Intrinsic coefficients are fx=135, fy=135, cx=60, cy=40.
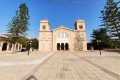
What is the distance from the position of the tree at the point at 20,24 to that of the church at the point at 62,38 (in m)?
14.7

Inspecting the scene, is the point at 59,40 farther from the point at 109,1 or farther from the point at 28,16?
the point at 109,1

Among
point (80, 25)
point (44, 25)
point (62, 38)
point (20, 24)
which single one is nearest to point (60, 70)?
point (20, 24)

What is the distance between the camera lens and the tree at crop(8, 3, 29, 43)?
37941 mm

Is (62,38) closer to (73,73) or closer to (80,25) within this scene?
(80,25)

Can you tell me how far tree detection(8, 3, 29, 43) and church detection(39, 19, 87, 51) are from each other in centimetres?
1467

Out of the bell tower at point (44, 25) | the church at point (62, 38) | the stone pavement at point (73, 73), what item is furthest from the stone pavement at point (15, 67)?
the bell tower at point (44, 25)

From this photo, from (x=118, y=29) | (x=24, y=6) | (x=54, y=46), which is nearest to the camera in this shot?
(x=118, y=29)

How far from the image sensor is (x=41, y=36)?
178ft

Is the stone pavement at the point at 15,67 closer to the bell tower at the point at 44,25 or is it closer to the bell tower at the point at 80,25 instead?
the bell tower at the point at 44,25

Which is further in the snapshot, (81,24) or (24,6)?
(81,24)

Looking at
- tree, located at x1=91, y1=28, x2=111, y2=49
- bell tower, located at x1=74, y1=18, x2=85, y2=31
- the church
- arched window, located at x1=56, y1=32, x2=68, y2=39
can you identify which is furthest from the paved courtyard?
bell tower, located at x1=74, y1=18, x2=85, y2=31

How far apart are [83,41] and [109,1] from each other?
62.4ft

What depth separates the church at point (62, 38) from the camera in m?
53.5

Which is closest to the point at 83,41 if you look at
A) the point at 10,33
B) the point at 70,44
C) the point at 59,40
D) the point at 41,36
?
the point at 70,44
